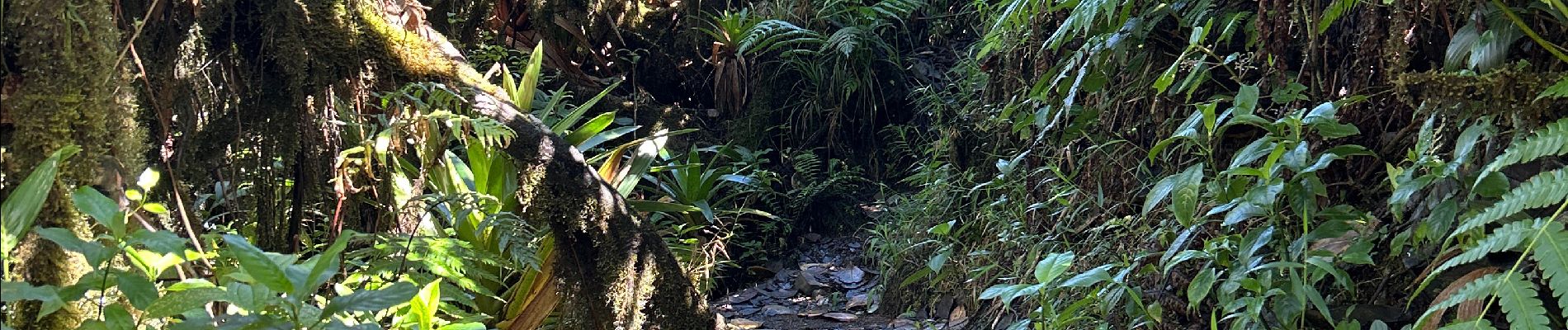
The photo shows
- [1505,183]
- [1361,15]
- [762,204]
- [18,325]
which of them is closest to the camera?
[18,325]

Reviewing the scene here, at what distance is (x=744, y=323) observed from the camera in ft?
14.3

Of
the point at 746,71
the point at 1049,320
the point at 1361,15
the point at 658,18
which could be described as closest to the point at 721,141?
the point at 746,71

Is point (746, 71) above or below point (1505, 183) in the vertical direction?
below

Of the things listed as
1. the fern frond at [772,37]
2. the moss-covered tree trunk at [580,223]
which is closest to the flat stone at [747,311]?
the fern frond at [772,37]

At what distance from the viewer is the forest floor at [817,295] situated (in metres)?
4.23

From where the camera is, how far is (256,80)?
2.22 metres

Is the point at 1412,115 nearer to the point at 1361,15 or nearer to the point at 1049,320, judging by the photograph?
the point at 1361,15

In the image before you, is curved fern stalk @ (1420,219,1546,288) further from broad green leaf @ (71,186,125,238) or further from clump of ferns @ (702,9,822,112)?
clump of ferns @ (702,9,822,112)

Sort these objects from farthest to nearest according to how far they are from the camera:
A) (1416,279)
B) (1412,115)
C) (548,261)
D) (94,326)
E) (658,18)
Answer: (658,18) < (548,261) < (1412,115) < (1416,279) < (94,326)

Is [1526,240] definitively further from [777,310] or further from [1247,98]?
[777,310]

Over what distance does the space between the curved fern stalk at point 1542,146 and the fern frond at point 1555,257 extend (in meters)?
0.11

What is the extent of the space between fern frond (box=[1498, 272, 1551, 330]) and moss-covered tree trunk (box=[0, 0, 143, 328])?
6.68 ft

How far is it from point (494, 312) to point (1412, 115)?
8.61 ft

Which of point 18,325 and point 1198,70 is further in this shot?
point 1198,70
